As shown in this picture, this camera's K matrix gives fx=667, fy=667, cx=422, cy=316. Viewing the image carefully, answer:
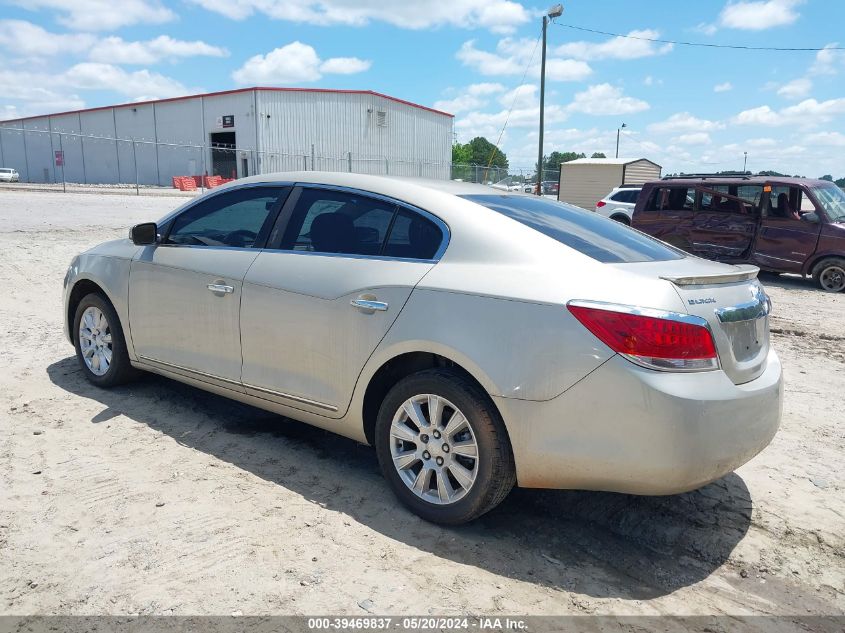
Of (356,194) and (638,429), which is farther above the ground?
(356,194)

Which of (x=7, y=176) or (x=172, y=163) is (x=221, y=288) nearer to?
(x=172, y=163)

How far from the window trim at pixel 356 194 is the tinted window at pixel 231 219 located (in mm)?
78

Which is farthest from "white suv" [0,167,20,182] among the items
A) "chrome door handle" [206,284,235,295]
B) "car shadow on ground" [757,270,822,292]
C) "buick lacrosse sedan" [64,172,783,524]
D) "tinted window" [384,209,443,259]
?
"tinted window" [384,209,443,259]

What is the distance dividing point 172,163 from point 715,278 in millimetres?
46011

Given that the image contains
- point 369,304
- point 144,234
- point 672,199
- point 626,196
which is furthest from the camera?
point 626,196

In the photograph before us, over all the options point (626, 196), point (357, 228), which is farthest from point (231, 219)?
point (626, 196)

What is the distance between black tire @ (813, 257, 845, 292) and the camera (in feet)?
35.1

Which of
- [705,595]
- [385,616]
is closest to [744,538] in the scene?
[705,595]

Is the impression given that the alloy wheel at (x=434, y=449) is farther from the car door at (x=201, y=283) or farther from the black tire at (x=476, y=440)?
the car door at (x=201, y=283)

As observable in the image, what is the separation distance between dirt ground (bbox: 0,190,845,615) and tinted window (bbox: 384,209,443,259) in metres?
1.27

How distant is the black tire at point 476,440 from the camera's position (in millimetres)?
2916

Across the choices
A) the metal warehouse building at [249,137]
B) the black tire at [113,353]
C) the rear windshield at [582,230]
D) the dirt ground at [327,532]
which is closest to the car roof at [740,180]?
the dirt ground at [327,532]

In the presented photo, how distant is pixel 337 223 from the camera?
3646 millimetres

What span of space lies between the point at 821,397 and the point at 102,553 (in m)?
5.15
